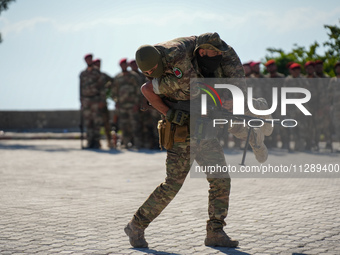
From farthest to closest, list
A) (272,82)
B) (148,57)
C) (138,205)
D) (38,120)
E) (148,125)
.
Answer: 1. (38,120)
2. (148,125)
3. (272,82)
4. (138,205)
5. (148,57)

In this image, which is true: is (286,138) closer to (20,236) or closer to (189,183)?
(189,183)

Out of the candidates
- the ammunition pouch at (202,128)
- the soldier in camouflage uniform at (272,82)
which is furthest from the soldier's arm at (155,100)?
the soldier in camouflage uniform at (272,82)

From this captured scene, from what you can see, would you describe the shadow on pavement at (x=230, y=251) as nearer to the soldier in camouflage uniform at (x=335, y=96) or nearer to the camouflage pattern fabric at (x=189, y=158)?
the camouflage pattern fabric at (x=189, y=158)

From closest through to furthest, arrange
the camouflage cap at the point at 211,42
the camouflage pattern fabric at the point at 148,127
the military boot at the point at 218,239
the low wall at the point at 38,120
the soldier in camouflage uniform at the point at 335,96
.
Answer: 1. the camouflage cap at the point at 211,42
2. the military boot at the point at 218,239
3. the soldier in camouflage uniform at the point at 335,96
4. the camouflage pattern fabric at the point at 148,127
5. the low wall at the point at 38,120

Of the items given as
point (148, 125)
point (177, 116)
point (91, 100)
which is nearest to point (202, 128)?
point (177, 116)

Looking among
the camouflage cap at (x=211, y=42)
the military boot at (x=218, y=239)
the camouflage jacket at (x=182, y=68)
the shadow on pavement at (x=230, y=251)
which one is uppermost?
the camouflage cap at (x=211, y=42)

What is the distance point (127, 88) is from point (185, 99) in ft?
41.1

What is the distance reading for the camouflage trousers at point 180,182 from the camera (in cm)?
546

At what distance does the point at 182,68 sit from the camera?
16.9 feet

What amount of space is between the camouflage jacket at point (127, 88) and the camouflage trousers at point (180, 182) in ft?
40.6

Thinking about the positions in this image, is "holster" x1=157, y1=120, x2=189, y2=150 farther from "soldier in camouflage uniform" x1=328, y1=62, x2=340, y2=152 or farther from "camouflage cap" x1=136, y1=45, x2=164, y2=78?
"soldier in camouflage uniform" x1=328, y1=62, x2=340, y2=152

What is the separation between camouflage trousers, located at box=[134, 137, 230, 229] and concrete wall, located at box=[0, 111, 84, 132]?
24186mm

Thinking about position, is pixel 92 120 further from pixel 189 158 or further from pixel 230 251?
pixel 230 251

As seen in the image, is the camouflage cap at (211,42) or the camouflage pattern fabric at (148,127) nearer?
the camouflage cap at (211,42)
